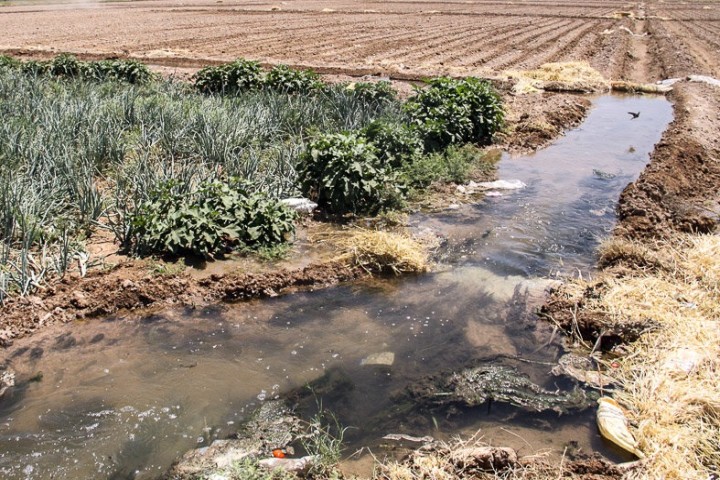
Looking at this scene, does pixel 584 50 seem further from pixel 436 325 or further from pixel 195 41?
pixel 436 325

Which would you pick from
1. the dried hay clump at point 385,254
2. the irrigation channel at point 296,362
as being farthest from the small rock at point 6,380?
the dried hay clump at point 385,254

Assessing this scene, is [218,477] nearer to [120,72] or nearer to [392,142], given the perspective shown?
[392,142]

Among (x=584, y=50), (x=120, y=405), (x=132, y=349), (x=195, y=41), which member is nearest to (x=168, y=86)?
(x=132, y=349)

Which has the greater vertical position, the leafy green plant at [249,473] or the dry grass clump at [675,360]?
the dry grass clump at [675,360]

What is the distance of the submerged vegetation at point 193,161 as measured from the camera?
240 inches

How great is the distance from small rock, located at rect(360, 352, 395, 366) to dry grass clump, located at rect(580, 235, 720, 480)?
5.32ft

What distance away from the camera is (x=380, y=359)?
4887 millimetres

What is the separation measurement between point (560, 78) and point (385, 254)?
36.7 feet

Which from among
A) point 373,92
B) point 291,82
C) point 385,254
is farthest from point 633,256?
point 291,82

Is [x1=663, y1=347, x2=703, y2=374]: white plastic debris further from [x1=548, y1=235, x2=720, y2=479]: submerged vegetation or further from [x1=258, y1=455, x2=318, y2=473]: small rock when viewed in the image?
[x1=258, y1=455, x2=318, y2=473]: small rock

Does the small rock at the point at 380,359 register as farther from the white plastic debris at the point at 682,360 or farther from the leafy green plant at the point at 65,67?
the leafy green plant at the point at 65,67

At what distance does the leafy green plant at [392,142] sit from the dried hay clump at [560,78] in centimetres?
648

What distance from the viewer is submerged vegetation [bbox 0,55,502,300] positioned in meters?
6.11

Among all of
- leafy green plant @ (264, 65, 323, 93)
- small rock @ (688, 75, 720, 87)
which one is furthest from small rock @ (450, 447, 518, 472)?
small rock @ (688, 75, 720, 87)
